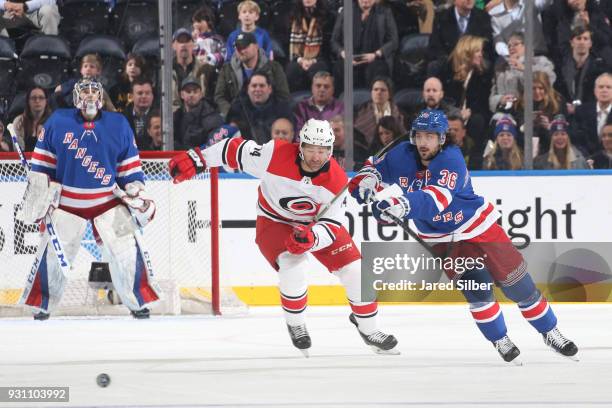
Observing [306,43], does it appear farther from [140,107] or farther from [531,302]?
[531,302]

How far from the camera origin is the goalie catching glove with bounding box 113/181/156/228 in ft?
19.9

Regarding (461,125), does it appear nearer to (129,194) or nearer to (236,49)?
(236,49)

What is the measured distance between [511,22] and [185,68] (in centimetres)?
176

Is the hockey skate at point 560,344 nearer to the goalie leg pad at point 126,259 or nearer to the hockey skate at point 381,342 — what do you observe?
the hockey skate at point 381,342

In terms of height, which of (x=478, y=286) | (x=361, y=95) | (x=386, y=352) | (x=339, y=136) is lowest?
(x=386, y=352)

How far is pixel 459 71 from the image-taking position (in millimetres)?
7270

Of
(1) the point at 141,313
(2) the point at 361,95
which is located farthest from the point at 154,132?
(1) the point at 141,313

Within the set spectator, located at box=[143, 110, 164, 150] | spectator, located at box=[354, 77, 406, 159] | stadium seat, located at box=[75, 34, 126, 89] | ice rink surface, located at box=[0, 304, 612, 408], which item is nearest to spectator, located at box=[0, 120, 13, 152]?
stadium seat, located at box=[75, 34, 126, 89]

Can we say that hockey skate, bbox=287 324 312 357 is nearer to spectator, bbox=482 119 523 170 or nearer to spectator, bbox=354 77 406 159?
spectator, bbox=354 77 406 159

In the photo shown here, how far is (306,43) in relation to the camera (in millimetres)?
7391

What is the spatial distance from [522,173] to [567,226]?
1.18 ft

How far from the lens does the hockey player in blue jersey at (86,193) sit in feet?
19.5

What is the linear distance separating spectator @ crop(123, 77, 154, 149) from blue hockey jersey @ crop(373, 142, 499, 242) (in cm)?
225

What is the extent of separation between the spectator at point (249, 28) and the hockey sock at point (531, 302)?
2672 millimetres
